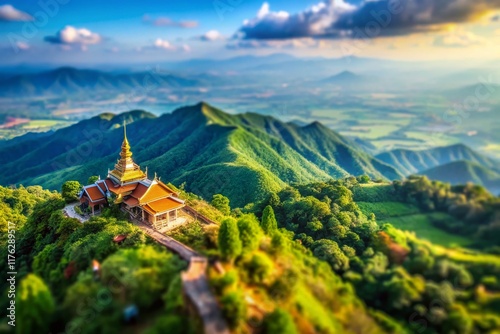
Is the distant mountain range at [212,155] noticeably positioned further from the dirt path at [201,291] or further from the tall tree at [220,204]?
the dirt path at [201,291]

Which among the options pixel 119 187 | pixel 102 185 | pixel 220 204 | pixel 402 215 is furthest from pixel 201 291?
pixel 220 204

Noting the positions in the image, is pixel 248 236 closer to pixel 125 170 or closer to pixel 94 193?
pixel 125 170

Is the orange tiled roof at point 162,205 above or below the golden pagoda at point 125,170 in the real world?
below

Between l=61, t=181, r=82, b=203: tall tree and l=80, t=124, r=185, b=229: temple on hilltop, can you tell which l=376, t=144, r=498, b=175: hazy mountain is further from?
l=61, t=181, r=82, b=203: tall tree

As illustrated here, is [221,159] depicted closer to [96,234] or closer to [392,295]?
[96,234]

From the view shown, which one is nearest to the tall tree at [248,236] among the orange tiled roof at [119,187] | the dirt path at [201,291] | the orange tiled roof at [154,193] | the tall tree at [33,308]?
the dirt path at [201,291]

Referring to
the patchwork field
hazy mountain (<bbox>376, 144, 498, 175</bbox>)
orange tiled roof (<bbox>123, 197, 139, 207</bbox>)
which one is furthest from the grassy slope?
hazy mountain (<bbox>376, 144, 498, 175</bbox>)

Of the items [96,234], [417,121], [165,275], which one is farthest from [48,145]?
[417,121]
